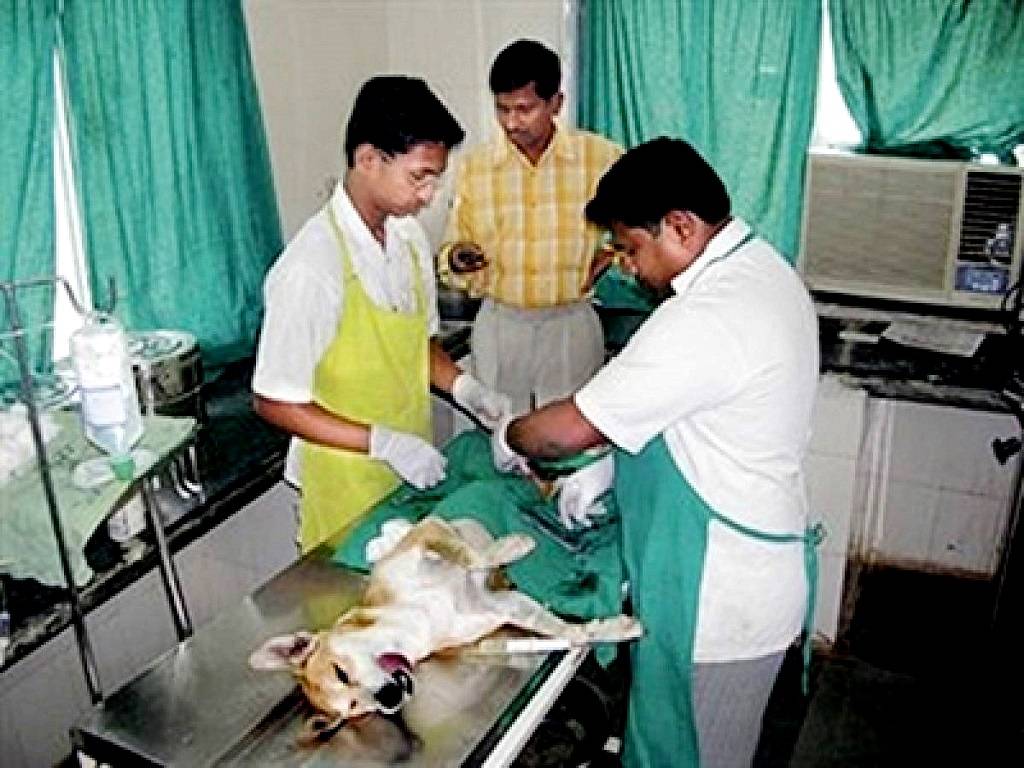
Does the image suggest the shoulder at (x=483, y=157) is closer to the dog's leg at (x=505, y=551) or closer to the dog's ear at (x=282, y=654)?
the dog's leg at (x=505, y=551)

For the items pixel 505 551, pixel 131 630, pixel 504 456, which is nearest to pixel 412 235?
pixel 504 456

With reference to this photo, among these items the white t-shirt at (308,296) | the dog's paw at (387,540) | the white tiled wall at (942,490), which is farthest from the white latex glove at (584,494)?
the white tiled wall at (942,490)

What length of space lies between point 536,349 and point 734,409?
1.34 m

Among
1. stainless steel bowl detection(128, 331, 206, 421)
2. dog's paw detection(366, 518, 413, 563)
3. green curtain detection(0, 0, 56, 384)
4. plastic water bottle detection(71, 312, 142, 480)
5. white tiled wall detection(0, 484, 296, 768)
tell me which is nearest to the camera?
dog's paw detection(366, 518, 413, 563)

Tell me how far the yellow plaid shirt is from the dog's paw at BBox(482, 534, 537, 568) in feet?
4.27

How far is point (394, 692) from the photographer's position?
4.49 ft

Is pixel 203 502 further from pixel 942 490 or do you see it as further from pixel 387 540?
pixel 942 490

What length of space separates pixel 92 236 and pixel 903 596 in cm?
236

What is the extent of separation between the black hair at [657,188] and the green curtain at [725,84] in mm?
1417

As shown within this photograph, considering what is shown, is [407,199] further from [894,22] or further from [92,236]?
[894,22]

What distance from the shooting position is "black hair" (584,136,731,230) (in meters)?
1.64

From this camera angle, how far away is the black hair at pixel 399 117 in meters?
1.78

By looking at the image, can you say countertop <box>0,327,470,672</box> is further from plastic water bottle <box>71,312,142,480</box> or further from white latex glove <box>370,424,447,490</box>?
white latex glove <box>370,424,447,490</box>

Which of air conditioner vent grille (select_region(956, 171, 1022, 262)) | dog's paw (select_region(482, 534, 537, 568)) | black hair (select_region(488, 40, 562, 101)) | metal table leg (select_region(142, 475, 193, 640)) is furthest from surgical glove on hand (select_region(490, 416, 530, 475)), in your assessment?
air conditioner vent grille (select_region(956, 171, 1022, 262))
